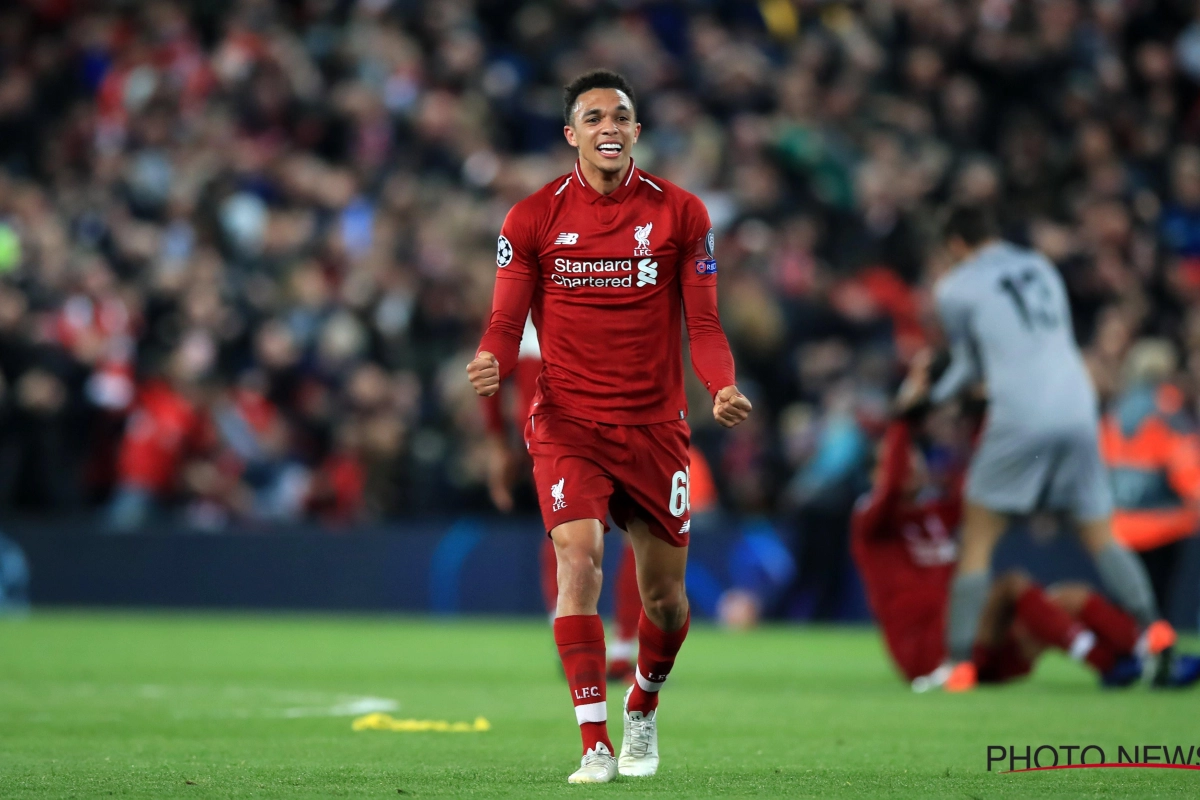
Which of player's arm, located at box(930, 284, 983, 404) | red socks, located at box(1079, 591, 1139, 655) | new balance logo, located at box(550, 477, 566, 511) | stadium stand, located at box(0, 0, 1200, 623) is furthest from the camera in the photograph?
stadium stand, located at box(0, 0, 1200, 623)

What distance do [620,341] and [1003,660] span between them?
14.6ft

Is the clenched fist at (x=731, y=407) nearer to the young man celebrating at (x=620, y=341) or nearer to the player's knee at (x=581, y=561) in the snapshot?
the young man celebrating at (x=620, y=341)

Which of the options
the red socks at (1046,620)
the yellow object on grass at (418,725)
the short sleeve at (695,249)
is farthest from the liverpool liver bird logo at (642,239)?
the red socks at (1046,620)

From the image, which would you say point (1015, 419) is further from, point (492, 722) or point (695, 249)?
point (695, 249)

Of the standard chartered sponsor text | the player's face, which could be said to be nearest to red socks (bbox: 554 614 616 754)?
the standard chartered sponsor text

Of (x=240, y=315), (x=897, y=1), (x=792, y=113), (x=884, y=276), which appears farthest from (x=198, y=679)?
(x=897, y=1)

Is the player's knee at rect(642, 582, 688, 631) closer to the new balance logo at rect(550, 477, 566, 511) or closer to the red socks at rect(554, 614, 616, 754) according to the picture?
the red socks at rect(554, 614, 616, 754)

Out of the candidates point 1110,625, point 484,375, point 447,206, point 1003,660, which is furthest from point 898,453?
point 447,206

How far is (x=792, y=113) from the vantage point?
1856 cm

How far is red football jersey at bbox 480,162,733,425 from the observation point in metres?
6.16

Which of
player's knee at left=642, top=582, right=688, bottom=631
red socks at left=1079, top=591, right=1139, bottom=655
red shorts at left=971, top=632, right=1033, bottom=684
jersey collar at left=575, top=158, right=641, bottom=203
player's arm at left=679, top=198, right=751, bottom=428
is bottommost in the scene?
red shorts at left=971, top=632, right=1033, bottom=684

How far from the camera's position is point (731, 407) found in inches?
231

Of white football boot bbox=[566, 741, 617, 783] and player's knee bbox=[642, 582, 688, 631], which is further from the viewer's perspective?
player's knee bbox=[642, 582, 688, 631]

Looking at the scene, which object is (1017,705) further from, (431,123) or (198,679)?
(431,123)
